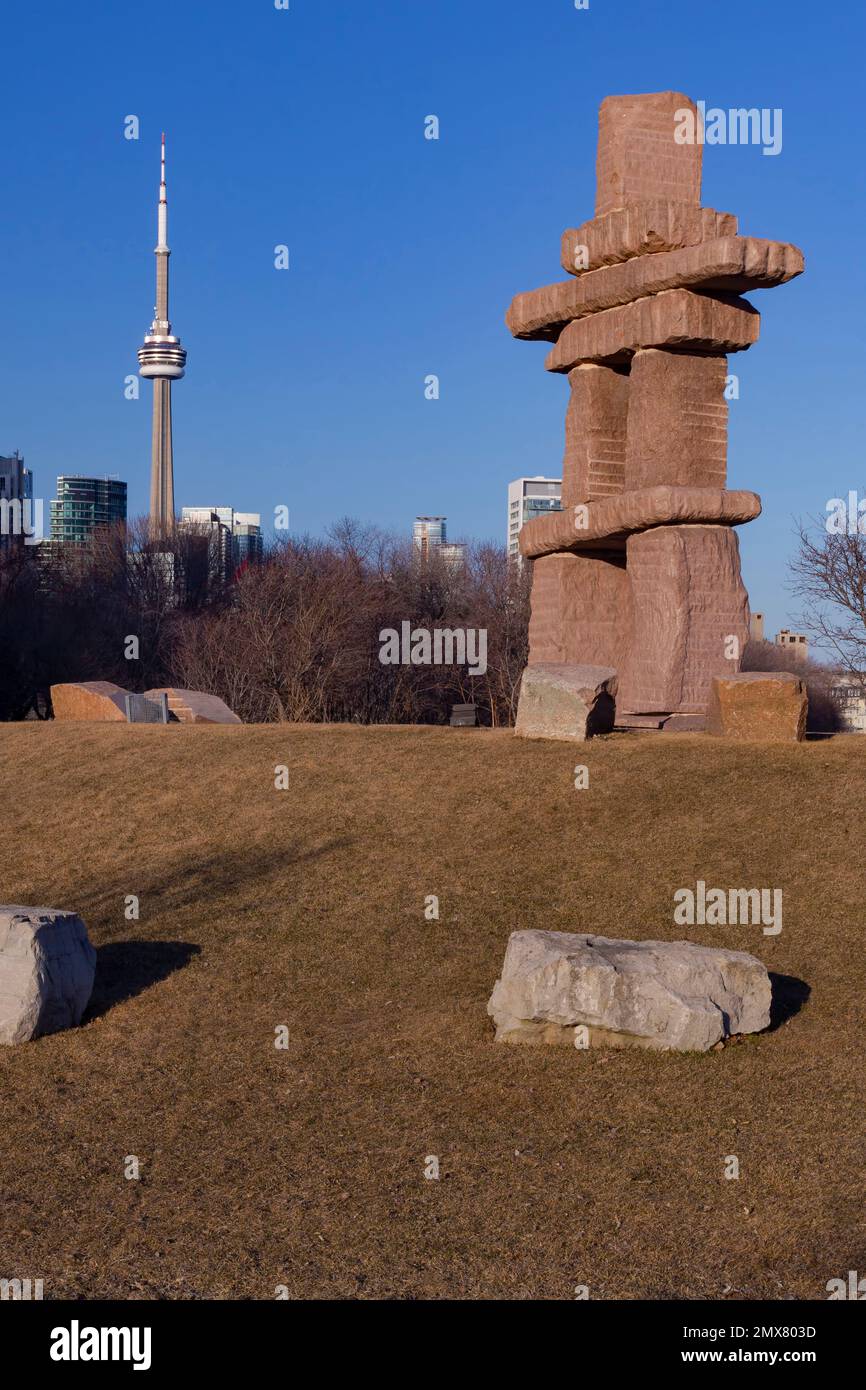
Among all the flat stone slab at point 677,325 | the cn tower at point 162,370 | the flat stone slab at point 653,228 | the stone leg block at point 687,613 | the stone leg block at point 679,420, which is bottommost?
the stone leg block at point 687,613

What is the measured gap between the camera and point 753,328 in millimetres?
16719

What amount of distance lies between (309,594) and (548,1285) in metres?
34.7

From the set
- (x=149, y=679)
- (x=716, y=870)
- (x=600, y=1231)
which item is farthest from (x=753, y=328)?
(x=149, y=679)

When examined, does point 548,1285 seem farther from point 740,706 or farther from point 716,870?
point 740,706

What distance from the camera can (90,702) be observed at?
2064 cm

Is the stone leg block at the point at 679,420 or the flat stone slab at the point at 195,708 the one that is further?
the flat stone slab at the point at 195,708

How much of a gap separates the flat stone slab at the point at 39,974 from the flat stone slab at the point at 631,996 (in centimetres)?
285

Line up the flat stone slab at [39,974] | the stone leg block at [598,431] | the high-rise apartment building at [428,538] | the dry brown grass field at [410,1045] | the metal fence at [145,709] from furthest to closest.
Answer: the high-rise apartment building at [428,538], the metal fence at [145,709], the stone leg block at [598,431], the flat stone slab at [39,974], the dry brown grass field at [410,1045]

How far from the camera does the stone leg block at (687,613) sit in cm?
1627

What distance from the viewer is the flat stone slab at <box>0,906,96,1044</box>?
916 centimetres

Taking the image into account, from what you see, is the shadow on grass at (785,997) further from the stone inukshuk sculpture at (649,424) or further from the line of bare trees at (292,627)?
the line of bare trees at (292,627)

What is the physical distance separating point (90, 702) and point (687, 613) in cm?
906

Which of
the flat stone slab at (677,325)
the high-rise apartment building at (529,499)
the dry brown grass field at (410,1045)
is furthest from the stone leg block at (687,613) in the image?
Answer: the high-rise apartment building at (529,499)

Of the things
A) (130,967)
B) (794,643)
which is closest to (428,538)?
(794,643)
